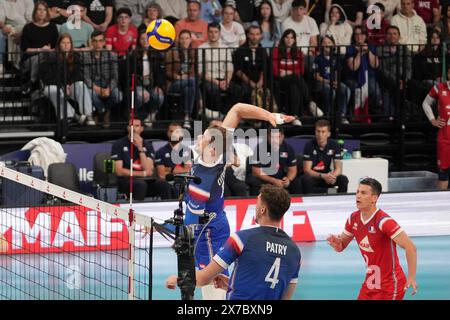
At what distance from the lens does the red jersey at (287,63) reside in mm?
17641

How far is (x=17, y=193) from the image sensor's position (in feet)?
48.8

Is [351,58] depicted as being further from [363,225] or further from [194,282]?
[194,282]

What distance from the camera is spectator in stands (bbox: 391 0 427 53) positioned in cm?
1862

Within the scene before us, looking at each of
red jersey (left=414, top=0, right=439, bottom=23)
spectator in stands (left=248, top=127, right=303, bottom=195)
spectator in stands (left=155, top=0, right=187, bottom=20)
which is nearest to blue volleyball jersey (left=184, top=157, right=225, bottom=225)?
spectator in stands (left=248, top=127, right=303, bottom=195)

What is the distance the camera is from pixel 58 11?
17.4 metres

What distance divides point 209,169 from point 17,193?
512cm

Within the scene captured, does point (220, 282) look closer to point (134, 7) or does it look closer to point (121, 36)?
point (121, 36)

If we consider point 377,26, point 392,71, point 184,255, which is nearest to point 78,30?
point 377,26

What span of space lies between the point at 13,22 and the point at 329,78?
16.7 ft

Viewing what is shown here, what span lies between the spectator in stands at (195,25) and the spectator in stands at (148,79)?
1.86ft

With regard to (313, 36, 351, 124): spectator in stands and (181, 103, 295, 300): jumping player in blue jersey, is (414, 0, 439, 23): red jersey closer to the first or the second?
(313, 36, 351, 124): spectator in stands

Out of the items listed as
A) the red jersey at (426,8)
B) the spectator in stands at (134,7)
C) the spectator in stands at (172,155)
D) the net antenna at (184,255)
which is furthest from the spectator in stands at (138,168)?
the net antenna at (184,255)

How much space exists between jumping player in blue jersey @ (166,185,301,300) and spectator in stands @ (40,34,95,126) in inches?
367
